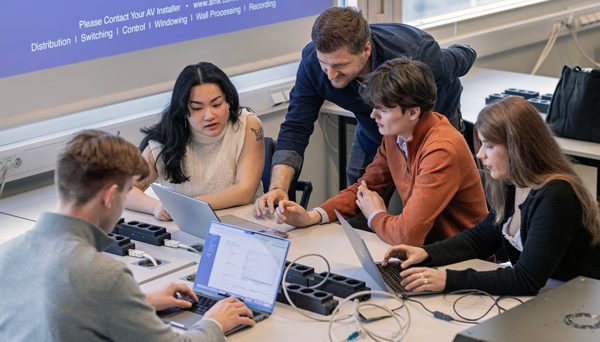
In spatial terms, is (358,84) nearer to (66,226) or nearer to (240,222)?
(240,222)

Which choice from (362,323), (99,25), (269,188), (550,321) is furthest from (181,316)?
(99,25)

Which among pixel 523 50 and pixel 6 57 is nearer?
pixel 6 57

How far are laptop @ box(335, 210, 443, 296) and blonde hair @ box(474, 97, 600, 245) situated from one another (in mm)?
402

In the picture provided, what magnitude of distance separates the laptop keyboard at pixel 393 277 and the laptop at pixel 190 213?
17.5 inches

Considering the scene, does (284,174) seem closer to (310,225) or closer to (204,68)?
(310,225)

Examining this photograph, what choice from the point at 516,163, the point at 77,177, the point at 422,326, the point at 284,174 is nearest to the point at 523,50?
the point at 284,174

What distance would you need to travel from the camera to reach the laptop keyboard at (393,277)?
1.60 metres

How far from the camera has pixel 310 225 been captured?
212 cm

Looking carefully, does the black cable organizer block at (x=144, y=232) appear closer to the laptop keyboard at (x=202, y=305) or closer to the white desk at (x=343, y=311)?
the white desk at (x=343, y=311)

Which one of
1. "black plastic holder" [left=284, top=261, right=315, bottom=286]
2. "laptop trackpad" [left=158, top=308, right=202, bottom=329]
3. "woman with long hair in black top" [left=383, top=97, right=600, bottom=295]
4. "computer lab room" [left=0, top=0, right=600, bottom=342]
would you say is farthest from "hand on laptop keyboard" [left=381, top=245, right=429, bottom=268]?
"laptop trackpad" [left=158, top=308, right=202, bottom=329]

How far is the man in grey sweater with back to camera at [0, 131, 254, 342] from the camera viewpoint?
1062 millimetres

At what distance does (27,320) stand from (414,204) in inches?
46.5

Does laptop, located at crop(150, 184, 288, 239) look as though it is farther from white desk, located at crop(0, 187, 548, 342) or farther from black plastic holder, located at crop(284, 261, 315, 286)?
black plastic holder, located at crop(284, 261, 315, 286)

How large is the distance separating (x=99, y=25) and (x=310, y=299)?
5.72 ft
